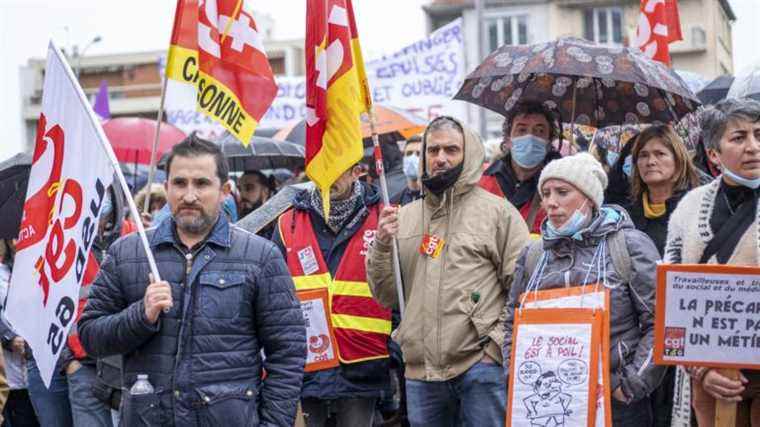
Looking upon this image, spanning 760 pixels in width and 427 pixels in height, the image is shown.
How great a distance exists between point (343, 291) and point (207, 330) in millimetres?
2026

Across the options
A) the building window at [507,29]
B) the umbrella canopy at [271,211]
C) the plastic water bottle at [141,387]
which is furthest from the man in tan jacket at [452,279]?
the building window at [507,29]

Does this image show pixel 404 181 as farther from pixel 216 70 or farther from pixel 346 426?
pixel 346 426

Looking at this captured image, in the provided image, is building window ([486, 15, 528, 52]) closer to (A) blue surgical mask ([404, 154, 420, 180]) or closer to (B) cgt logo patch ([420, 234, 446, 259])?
(A) blue surgical mask ([404, 154, 420, 180])

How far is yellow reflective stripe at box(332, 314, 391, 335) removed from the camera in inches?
282

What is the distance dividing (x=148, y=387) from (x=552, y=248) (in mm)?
1939

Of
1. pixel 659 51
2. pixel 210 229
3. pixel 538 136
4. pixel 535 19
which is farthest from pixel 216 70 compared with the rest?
pixel 535 19

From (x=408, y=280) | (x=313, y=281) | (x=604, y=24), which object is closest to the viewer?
(x=408, y=280)

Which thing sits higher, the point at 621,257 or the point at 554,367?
the point at 621,257

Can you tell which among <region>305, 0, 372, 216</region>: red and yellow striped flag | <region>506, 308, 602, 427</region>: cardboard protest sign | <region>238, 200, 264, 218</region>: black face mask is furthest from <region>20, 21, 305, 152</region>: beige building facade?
<region>506, 308, 602, 427</region>: cardboard protest sign

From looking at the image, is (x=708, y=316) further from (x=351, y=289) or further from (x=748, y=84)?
(x=748, y=84)

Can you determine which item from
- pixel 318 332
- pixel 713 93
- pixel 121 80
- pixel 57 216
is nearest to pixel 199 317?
pixel 57 216

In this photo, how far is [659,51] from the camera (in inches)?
433

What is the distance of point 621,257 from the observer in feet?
18.6

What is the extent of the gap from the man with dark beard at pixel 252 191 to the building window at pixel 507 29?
47736 mm
